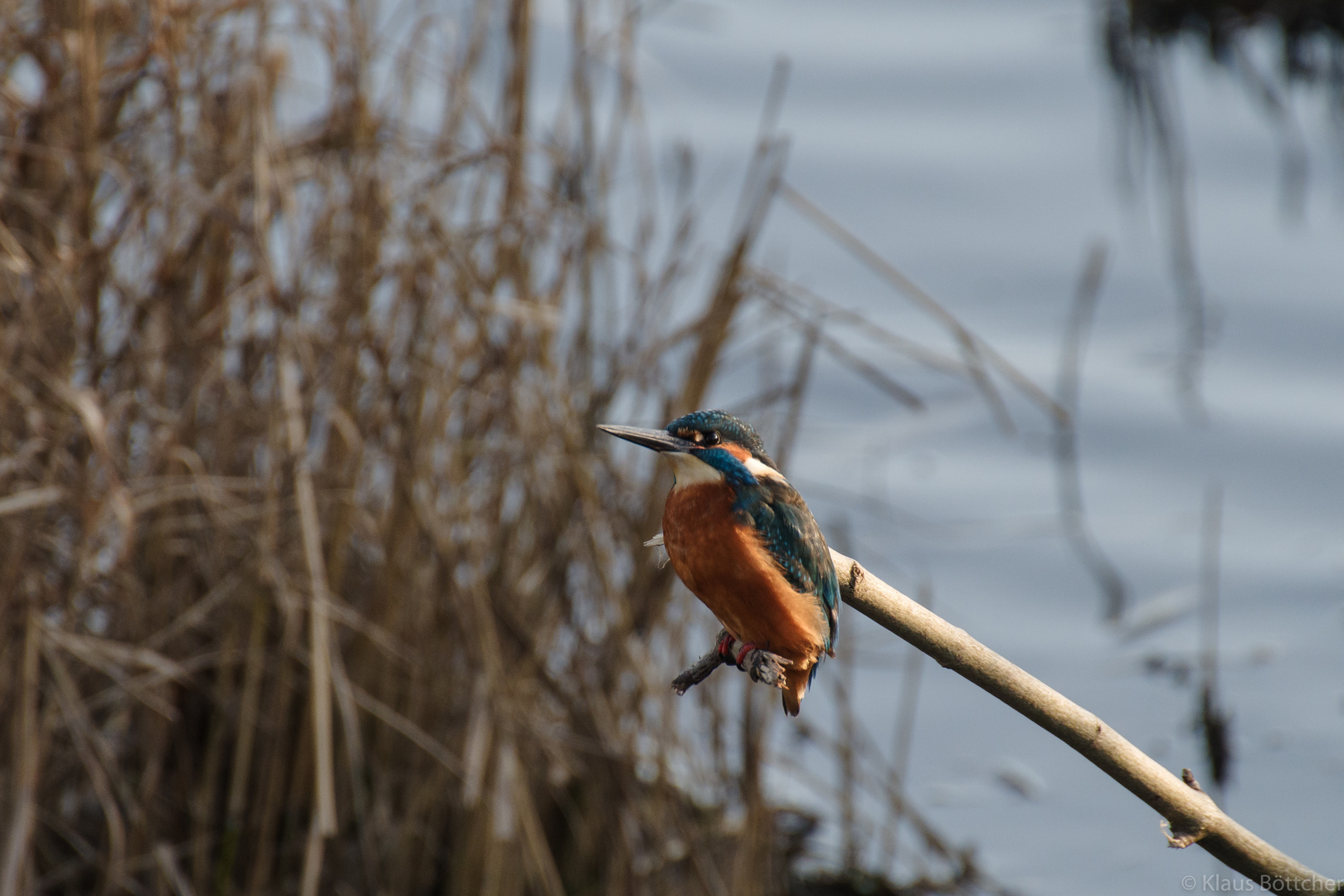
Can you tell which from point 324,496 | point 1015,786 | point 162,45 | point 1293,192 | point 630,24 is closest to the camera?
point 162,45

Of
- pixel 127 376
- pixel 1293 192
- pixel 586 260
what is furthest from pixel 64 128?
pixel 1293 192

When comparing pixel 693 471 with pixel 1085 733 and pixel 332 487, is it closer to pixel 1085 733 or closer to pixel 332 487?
pixel 1085 733

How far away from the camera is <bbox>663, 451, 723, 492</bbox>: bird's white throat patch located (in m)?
1.15

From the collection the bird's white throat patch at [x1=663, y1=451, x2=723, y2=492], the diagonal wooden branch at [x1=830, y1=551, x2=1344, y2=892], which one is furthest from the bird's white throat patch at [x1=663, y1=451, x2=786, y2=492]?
the diagonal wooden branch at [x1=830, y1=551, x2=1344, y2=892]

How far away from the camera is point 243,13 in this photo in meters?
3.31

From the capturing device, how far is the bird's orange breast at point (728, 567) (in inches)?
44.0

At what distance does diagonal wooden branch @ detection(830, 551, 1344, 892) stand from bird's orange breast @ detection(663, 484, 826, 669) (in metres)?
0.07

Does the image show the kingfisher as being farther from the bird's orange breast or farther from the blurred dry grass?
the blurred dry grass

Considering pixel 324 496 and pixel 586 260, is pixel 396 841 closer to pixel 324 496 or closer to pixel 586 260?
pixel 324 496

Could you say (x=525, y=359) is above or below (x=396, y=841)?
above

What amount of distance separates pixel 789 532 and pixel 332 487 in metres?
2.19

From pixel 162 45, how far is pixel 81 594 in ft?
3.92

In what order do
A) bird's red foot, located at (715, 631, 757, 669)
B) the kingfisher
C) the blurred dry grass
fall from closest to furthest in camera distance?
the kingfisher → bird's red foot, located at (715, 631, 757, 669) → the blurred dry grass

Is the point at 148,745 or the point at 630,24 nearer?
the point at 148,745
